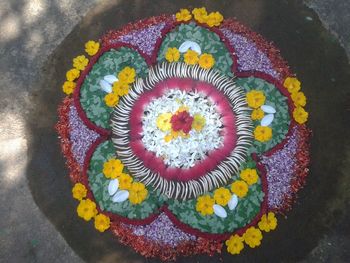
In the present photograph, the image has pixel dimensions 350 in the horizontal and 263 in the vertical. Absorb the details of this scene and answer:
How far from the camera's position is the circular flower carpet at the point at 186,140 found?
414 cm

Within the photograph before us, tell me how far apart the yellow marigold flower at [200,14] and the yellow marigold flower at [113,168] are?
167 centimetres

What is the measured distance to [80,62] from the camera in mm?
4637

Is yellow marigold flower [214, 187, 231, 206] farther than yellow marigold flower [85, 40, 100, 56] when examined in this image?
No

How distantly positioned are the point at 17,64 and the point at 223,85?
7.20 ft

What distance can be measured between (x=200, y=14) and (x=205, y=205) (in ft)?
6.40

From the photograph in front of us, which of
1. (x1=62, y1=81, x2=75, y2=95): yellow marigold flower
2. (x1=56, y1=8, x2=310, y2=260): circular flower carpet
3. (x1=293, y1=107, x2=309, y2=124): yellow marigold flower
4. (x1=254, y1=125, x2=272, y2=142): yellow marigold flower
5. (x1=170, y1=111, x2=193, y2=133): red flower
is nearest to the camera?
(x1=170, y1=111, x2=193, y2=133): red flower

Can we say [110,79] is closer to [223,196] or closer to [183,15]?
[183,15]

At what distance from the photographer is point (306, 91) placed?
453 centimetres

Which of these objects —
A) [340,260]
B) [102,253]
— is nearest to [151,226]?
[102,253]

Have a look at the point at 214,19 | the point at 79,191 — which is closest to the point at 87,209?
the point at 79,191

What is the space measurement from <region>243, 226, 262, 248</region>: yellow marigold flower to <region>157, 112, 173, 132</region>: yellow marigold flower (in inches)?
48.2

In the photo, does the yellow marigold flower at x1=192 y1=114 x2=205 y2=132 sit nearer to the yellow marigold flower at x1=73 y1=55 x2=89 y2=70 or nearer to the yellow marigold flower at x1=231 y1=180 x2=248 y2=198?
the yellow marigold flower at x1=231 y1=180 x2=248 y2=198

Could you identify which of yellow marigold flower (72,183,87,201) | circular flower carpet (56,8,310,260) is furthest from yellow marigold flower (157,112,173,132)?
yellow marigold flower (72,183,87,201)

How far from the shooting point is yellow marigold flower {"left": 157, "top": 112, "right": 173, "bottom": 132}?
4.08 meters
